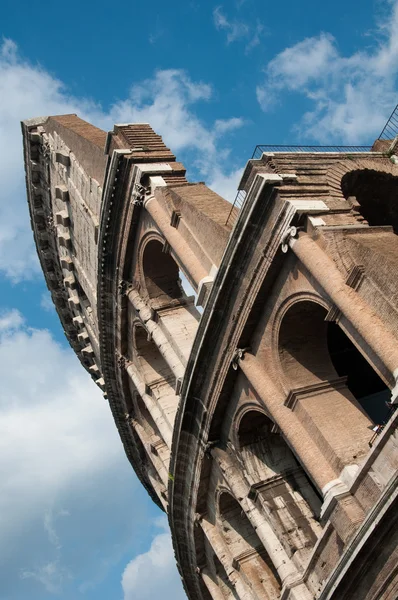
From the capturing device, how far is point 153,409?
771 inches

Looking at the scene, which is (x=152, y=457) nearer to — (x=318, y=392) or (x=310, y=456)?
(x=318, y=392)

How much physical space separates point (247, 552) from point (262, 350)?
6.56 metres

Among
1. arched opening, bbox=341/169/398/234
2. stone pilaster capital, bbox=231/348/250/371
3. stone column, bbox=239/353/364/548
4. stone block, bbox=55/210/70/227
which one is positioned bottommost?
stone column, bbox=239/353/364/548

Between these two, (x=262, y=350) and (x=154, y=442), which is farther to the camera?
(x=154, y=442)

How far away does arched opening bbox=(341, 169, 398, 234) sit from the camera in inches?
552

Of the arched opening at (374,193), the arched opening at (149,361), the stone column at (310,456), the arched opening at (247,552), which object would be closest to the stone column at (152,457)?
the arched opening at (149,361)

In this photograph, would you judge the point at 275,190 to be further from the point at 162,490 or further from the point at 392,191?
the point at 162,490

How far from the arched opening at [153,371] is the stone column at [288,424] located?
7.32 metres

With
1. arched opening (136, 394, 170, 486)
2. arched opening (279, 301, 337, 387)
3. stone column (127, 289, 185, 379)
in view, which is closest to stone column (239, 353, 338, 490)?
arched opening (279, 301, 337, 387)

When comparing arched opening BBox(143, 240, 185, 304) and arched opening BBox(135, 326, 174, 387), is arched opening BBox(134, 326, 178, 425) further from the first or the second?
arched opening BBox(143, 240, 185, 304)

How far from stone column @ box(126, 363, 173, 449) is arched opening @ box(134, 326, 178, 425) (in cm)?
19

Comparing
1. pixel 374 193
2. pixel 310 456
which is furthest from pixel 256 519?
pixel 374 193

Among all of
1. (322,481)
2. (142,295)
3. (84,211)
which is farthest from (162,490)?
(322,481)

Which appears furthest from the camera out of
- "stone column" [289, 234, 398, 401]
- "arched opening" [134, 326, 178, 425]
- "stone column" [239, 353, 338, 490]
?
"arched opening" [134, 326, 178, 425]
